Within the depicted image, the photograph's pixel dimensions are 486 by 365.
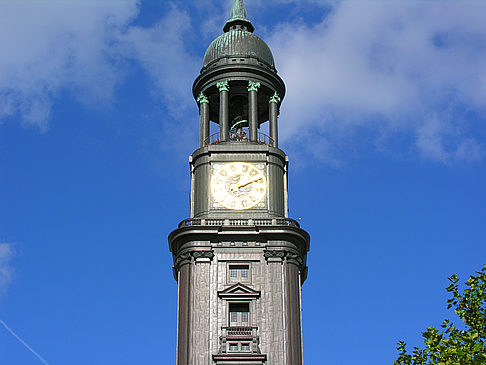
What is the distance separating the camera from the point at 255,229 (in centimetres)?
6881

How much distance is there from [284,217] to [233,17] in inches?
843

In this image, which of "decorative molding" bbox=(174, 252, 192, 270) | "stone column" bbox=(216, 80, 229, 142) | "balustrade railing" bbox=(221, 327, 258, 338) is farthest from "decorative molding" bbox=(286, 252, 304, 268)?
"stone column" bbox=(216, 80, 229, 142)

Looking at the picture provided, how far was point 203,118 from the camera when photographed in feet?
254

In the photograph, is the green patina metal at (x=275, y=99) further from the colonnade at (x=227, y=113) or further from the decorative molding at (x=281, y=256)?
the decorative molding at (x=281, y=256)

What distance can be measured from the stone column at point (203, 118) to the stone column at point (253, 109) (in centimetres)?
Answer: 367

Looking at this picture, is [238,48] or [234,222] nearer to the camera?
[234,222]

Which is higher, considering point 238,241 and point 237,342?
point 238,241

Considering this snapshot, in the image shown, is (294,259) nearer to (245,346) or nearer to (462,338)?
(245,346)

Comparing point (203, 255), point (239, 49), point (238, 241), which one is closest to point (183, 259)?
point (203, 255)

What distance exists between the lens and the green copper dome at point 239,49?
7875 centimetres

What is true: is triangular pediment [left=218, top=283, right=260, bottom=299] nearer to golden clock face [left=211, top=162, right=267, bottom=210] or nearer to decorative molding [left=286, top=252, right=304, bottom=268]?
decorative molding [left=286, top=252, right=304, bottom=268]

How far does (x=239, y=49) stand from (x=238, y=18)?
5.48 meters

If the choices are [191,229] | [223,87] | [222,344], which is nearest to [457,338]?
[222,344]

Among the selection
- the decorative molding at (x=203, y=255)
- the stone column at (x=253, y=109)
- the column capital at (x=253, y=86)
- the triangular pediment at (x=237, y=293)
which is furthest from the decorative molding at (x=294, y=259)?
the column capital at (x=253, y=86)
